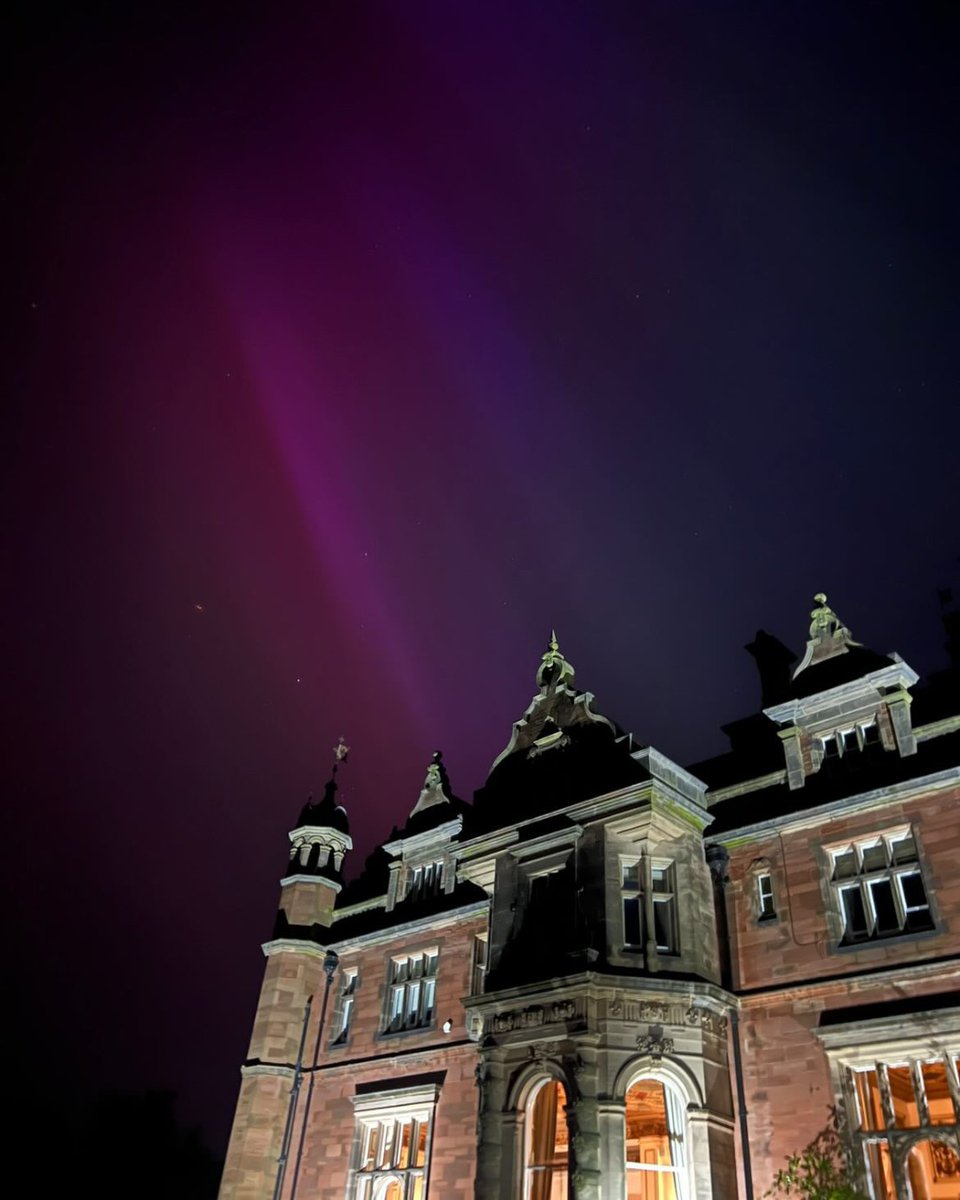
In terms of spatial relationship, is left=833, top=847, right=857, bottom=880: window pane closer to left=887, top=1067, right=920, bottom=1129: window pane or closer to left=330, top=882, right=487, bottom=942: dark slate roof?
left=887, top=1067, right=920, bottom=1129: window pane

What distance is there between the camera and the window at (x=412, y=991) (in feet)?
79.6

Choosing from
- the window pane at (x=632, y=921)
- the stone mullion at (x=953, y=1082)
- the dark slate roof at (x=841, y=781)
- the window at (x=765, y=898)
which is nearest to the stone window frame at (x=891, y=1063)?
the stone mullion at (x=953, y=1082)

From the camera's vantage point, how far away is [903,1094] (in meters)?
17.7

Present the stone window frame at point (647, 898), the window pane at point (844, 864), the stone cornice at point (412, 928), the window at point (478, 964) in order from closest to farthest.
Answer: the window pane at point (844, 864) → the stone window frame at point (647, 898) → the window at point (478, 964) → the stone cornice at point (412, 928)

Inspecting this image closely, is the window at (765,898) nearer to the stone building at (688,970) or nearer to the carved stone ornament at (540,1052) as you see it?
the stone building at (688,970)

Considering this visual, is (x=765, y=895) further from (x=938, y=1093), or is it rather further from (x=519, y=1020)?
(x=519, y=1020)

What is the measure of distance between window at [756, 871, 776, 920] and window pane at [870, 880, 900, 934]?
2.01 meters

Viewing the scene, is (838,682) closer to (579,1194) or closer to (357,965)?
(579,1194)

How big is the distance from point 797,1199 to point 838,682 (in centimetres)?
949

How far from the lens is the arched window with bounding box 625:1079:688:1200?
16234 millimetres

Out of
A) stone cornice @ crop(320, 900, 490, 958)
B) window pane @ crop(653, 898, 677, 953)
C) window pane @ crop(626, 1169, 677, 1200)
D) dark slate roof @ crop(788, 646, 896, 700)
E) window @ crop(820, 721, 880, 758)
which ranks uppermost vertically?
dark slate roof @ crop(788, 646, 896, 700)

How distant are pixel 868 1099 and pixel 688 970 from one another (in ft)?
11.7

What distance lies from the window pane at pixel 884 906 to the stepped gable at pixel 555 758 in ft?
15.3

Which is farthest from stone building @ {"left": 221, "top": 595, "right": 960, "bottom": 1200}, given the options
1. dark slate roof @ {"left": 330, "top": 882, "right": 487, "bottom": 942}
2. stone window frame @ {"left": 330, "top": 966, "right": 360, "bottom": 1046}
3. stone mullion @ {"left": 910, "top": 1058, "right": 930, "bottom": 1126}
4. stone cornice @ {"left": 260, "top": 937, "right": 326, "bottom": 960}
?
stone cornice @ {"left": 260, "top": 937, "right": 326, "bottom": 960}
